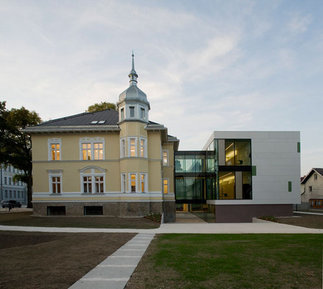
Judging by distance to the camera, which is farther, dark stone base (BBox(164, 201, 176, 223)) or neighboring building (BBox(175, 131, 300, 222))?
dark stone base (BBox(164, 201, 176, 223))

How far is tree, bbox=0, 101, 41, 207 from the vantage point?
33256 millimetres

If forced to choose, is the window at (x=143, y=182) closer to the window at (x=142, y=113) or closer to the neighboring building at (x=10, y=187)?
the window at (x=142, y=113)

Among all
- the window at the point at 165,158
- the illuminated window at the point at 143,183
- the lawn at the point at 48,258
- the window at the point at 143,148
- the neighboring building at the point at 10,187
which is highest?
the window at the point at 143,148

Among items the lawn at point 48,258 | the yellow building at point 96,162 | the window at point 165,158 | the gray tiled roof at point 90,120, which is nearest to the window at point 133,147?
the yellow building at point 96,162

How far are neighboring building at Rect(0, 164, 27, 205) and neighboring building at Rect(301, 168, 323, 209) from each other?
216 feet

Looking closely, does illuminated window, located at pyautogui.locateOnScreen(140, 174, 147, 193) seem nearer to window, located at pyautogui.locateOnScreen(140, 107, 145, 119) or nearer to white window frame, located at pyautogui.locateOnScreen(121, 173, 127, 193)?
white window frame, located at pyautogui.locateOnScreen(121, 173, 127, 193)

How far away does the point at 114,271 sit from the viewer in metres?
7.77

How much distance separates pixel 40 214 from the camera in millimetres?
27938

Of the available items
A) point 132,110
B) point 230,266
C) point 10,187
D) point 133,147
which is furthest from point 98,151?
point 10,187

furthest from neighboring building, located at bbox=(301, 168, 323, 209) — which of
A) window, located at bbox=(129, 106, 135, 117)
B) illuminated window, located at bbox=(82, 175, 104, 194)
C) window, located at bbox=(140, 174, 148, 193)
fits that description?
illuminated window, located at bbox=(82, 175, 104, 194)

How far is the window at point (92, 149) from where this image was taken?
28250 millimetres

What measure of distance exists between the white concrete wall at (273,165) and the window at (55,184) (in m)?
17.4

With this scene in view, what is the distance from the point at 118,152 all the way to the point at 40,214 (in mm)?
10860

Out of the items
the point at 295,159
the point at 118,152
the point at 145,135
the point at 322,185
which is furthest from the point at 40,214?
the point at 322,185
